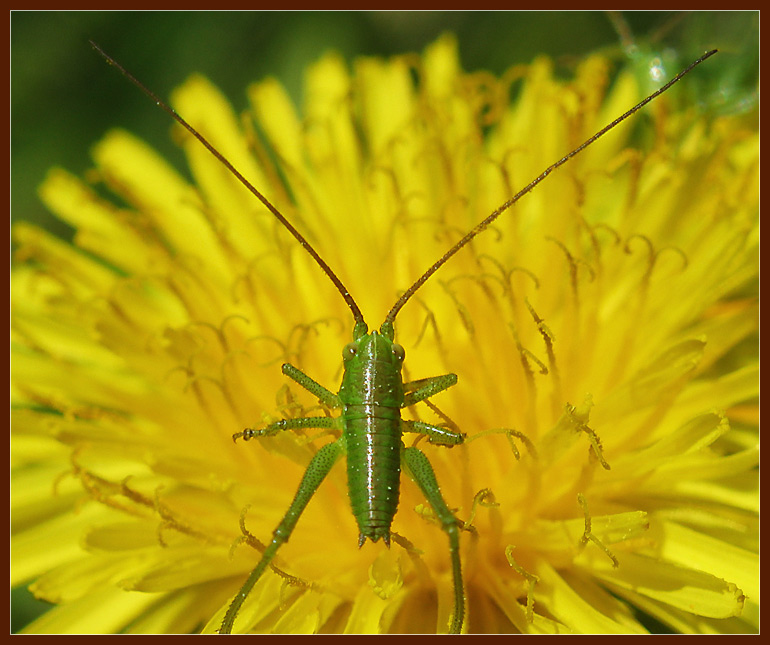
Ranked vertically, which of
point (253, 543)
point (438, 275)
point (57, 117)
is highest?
point (57, 117)

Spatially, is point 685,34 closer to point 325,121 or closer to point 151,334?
point 325,121

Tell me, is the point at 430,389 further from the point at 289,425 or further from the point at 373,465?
the point at 289,425

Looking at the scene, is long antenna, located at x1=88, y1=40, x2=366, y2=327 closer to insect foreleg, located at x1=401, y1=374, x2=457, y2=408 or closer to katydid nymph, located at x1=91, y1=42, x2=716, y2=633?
katydid nymph, located at x1=91, y1=42, x2=716, y2=633

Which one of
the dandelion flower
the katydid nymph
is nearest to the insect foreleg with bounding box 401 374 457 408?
the katydid nymph

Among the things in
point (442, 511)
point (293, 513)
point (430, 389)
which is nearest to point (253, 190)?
point (430, 389)

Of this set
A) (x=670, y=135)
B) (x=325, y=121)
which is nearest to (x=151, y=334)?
(x=325, y=121)
